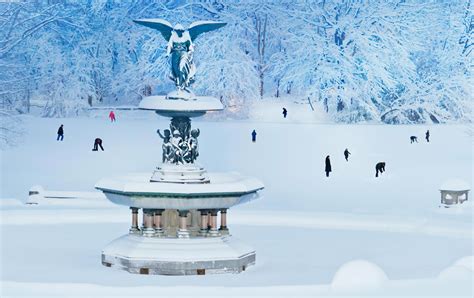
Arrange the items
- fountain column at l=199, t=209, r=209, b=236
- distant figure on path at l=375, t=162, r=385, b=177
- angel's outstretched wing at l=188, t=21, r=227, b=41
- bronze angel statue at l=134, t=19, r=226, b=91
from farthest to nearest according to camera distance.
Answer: distant figure on path at l=375, t=162, r=385, b=177 → angel's outstretched wing at l=188, t=21, r=227, b=41 → bronze angel statue at l=134, t=19, r=226, b=91 → fountain column at l=199, t=209, r=209, b=236

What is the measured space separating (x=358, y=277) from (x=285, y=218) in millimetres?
10438

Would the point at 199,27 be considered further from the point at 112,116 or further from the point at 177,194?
the point at 112,116

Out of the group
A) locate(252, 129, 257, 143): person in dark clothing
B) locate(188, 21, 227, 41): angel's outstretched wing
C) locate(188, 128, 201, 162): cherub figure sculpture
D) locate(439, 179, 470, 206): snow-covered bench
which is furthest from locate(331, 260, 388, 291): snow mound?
locate(252, 129, 257, 143): person in dark clothing

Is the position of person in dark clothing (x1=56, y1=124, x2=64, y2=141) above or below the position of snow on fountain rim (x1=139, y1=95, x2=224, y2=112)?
below

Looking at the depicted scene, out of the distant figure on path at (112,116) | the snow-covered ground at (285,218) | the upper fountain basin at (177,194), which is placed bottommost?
the snow-covered ground at (285,218)

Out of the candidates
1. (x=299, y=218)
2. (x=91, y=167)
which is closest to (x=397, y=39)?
(x=91, y=167)

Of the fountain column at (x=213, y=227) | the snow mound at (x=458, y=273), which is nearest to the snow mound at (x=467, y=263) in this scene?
the snow mound at (x=458, y=273)

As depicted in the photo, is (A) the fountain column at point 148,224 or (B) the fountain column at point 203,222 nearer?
(A) the fountain column at point 148,224

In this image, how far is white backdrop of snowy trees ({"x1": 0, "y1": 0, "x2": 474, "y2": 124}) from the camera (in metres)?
70.1

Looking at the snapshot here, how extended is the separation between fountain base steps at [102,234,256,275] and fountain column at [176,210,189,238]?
0.10 m

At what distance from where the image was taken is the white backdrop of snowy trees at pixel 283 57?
70.1 metres

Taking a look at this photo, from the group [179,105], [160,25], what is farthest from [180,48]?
[179,105]

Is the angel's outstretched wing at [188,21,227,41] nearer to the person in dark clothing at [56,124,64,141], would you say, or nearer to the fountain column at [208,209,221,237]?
the fountain column at [208,209,221,237]

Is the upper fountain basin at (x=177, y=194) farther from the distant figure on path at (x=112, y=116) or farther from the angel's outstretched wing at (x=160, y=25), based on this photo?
the distant figure on path at (x=112, y=116)
